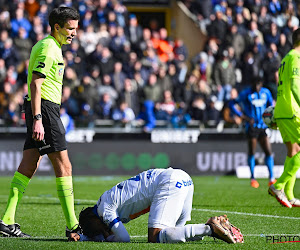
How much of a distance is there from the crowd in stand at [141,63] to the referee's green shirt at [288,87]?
8.32 metres

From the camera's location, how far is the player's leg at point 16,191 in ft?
26.0

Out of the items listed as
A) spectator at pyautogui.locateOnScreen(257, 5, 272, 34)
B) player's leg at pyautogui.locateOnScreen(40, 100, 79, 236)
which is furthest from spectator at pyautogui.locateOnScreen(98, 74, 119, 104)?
player's leg at pyautogui.locateOnScreen(40, 100, 79, 236)

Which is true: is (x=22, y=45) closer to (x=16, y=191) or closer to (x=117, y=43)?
(x=117, y=43)

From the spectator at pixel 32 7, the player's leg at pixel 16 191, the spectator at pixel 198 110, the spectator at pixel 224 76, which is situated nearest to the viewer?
the player's leg at pixel 16 191

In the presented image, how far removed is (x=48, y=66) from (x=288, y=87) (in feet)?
15.0

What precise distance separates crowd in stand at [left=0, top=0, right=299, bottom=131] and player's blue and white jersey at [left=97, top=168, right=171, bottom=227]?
1167cm

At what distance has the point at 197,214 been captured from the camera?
33.9ft

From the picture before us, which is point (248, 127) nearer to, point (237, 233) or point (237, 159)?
point (237, 159)

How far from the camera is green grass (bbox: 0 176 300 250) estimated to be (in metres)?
7.14

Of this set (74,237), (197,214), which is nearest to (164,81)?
(197,214)

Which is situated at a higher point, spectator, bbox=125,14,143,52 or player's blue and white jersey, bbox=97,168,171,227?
spectator, bbox=125,14,143,52

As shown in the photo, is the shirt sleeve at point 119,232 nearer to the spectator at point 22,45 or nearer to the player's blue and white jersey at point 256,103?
the player's blue and white jersey at point 256,103

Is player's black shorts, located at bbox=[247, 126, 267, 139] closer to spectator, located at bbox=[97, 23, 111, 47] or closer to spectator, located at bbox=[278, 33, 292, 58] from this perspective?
spectator, located at bbox=[97, 23, 111, 47]

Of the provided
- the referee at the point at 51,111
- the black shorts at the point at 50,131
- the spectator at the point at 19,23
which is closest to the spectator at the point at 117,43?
the spectator at the point at 19,23
